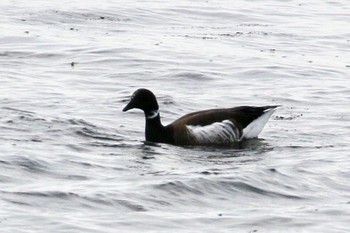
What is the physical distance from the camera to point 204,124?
61.8 feet

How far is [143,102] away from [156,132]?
23.0 inches

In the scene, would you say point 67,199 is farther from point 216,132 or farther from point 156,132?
point 216,132

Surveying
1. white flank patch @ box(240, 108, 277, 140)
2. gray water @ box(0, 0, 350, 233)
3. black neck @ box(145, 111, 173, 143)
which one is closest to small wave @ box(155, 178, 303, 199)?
gray water @ box(0, 0, 350, 233)

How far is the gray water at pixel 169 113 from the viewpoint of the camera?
13.9 meters

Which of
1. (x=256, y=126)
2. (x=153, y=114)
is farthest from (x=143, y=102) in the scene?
(x=256, y=126)

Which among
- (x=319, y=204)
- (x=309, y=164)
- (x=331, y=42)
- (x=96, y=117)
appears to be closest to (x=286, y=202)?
(x=319, y=204)

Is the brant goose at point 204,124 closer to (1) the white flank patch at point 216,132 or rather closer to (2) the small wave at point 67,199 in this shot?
(1) the white flank patch at point 216,132

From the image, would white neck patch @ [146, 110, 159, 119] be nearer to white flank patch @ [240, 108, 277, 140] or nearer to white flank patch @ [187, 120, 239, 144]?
white flank patch @ [187, 120, 239, 144]

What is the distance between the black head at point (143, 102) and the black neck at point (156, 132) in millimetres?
214

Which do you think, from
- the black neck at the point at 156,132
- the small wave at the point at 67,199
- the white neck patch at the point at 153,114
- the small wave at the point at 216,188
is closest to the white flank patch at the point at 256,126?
the black neck at the point at 156,132

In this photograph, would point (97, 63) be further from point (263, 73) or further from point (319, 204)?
point (319, 204)

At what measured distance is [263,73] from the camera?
78.1 ft

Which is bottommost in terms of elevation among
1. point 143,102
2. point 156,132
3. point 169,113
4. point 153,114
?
point 169,113

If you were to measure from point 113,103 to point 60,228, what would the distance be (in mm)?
8032
